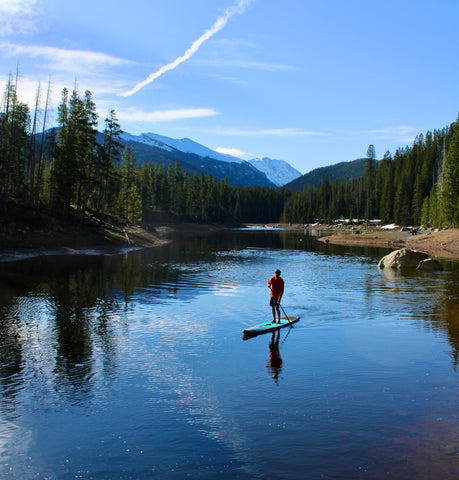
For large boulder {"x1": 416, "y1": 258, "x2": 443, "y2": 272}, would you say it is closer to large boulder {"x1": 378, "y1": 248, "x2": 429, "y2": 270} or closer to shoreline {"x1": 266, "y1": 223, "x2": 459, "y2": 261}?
large boulder {"x1": 378, "y1": 248, "x2": 429, "y2": 270}

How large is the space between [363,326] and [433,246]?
58741 mm

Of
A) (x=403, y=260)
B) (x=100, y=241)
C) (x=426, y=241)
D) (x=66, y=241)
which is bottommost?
(x=66, y=241)

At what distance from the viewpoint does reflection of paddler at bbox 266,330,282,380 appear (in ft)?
48.3

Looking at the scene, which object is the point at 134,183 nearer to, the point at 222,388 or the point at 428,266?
the point at 428,266

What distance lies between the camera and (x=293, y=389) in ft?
42.9

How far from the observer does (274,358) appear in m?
16.3

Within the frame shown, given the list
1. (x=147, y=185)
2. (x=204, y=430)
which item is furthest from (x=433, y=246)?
(x=147, y=185)

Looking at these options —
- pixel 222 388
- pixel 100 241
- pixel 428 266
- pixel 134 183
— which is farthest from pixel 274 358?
pixel 134 183

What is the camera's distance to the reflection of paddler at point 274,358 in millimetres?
→ 14734

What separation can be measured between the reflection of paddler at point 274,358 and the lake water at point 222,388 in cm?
4

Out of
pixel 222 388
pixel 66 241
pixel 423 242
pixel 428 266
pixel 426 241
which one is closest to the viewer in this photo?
pixel 222 388

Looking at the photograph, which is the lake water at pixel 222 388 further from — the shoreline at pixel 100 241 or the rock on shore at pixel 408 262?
the shoreline at pixel 100 241

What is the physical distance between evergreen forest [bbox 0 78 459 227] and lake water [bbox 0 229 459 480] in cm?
3735

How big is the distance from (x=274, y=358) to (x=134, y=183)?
114 metres
